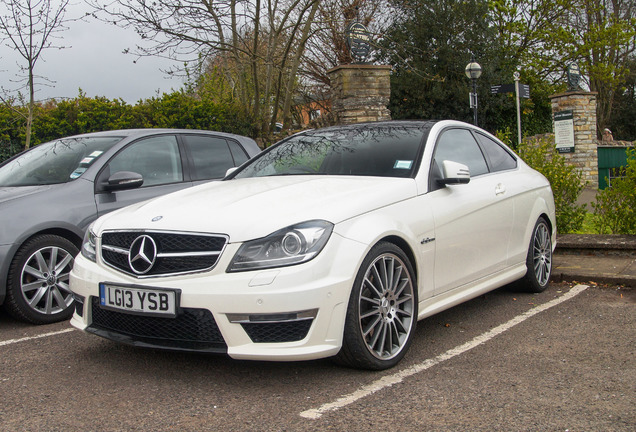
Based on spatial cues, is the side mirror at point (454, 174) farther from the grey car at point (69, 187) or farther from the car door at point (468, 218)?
the grey car at point (69, 187)

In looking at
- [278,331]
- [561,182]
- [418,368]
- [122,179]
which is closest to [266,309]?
[278,331]

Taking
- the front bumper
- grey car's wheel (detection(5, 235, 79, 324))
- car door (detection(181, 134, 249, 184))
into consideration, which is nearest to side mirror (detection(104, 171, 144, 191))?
grey car's wheel (detection(5, 235, 79, 324))

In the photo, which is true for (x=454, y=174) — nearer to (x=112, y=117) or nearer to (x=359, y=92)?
(x=359, y=92)

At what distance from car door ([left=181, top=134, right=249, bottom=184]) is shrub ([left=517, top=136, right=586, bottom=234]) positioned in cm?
365

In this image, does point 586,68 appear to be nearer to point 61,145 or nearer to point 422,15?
point 422,15

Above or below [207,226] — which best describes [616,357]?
below

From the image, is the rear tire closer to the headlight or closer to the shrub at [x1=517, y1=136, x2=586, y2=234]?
the shrub at [x1=517, y1=136, x2=586, y2=234]

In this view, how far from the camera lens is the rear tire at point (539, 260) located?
18.9 ft

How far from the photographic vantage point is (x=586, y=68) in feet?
106

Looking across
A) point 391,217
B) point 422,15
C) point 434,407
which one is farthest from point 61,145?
point 422,15

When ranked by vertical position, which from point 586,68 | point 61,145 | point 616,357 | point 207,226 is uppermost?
point 586,68

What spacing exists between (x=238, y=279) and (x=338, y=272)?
518 millimetres

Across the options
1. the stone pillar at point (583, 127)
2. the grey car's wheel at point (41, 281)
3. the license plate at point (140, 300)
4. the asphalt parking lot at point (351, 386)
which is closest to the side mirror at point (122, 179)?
the grey car's wheel at point (41, 281)

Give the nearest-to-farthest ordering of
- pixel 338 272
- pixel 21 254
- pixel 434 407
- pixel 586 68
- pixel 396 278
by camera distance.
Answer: pixel 434 407 → pixel 338 272 → pixel 396 278 → pixel 21 254 → pixel 586 68
